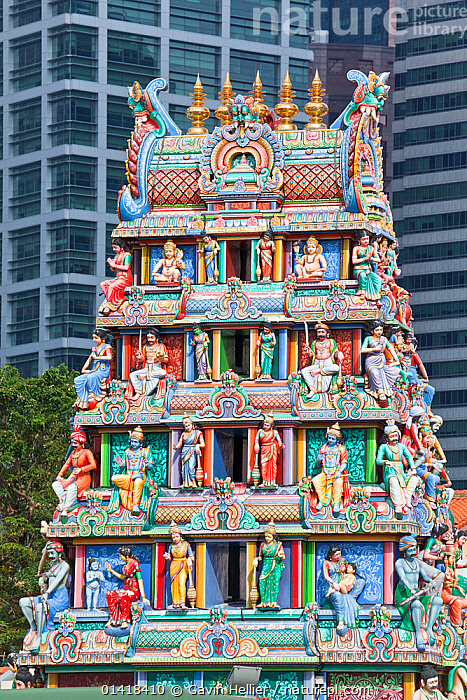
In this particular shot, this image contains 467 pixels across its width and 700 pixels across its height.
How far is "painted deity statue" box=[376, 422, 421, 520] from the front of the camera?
184 ft

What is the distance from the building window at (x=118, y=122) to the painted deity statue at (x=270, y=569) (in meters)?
90.0

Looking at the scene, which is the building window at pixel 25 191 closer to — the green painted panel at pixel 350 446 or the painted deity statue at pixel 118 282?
the painted deity statue at pixel 118 282

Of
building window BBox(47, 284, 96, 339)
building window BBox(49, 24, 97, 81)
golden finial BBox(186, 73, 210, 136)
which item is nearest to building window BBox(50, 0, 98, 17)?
building window BBox(49, 24, 97, 81)

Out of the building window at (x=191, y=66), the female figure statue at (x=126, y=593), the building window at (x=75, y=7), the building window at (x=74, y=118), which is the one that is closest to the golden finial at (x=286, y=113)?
the female figure statue at (x=126, y=593)

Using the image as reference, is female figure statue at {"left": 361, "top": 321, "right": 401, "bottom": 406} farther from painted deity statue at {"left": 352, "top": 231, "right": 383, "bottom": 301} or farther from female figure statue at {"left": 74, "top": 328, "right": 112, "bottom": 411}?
female figure statue at {"left": 74, "top": 328, "right": 112, "bottom": 411}

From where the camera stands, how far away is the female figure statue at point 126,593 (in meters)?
56.6

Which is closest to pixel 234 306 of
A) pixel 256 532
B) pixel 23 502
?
pixel 256 532

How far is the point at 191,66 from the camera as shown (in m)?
150

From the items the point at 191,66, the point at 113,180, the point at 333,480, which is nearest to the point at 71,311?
the point at 113,180

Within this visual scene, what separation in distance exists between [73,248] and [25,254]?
4.82 metres

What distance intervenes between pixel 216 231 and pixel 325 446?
6.96 metres

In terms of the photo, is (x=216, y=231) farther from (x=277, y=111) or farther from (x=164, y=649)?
(x=164, y=649)

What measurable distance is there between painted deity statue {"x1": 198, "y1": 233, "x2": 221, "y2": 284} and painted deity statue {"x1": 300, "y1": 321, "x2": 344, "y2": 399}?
3375mm

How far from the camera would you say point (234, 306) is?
190 ft
